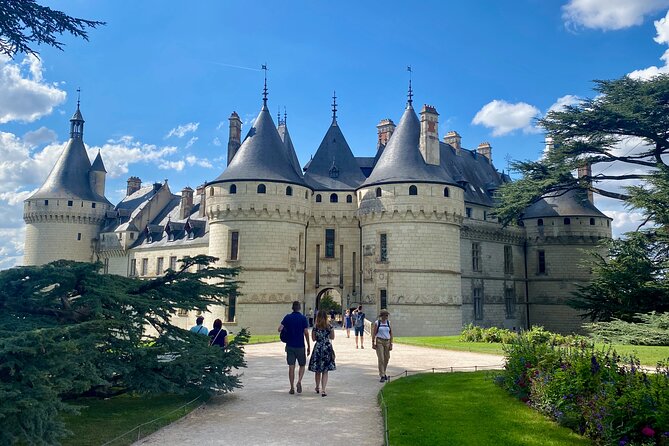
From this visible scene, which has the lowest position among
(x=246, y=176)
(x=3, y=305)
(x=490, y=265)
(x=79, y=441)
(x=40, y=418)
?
(x=79, y=441)

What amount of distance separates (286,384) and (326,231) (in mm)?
22391

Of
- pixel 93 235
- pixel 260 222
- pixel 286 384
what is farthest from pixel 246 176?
pixel 93 235

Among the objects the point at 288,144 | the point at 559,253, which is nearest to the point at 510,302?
the point at 559,253

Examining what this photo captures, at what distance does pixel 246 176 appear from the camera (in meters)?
31.5

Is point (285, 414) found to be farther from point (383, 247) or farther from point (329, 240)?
point (329, 240)

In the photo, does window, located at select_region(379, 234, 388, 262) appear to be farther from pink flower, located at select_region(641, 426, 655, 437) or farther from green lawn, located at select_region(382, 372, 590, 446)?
pink flower, located at select_region(641, 426, 655, 437)

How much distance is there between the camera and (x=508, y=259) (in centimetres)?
4309

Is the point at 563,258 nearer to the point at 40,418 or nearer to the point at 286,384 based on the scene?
the point at 286,384

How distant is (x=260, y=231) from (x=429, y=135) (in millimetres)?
12052

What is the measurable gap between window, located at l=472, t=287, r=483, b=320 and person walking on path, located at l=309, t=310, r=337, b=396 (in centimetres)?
3035

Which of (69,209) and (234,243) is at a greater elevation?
(69,209)

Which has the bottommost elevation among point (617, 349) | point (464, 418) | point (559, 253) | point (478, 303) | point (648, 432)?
point (464, 418)

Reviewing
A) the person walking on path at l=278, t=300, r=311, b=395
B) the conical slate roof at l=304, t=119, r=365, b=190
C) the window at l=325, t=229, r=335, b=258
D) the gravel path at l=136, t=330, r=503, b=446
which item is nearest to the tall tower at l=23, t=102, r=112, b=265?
the conical slate roof at l=304, t=119, r=365, b=190

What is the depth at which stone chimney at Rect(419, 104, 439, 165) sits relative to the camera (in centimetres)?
3288
